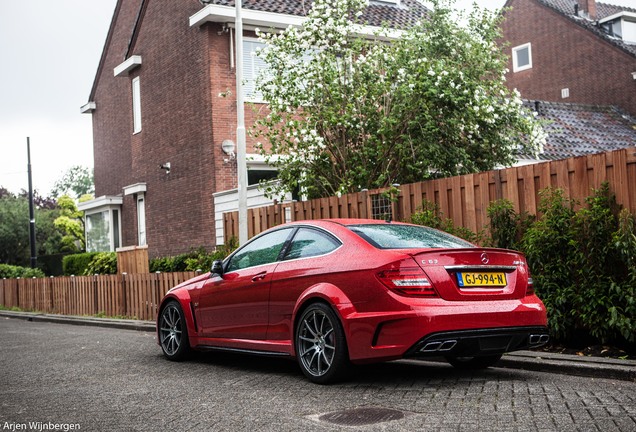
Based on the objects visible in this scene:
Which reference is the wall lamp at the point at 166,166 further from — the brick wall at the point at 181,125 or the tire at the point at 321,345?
the tire at the point at 321,345

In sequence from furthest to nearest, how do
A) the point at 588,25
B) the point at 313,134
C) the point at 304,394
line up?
1. the point at 588,25
2. the point at 313,134
3. the point at 304,394

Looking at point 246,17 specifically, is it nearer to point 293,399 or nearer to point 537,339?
point 537,339

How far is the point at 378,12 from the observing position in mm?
26734

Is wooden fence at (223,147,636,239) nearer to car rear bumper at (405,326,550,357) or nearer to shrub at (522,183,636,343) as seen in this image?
shrub at (522,183,636,343)

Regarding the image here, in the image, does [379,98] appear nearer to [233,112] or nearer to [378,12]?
[233,112]

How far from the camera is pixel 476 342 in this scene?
276 inches

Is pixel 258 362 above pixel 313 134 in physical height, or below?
below

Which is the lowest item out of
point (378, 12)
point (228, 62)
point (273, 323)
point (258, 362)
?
point (258, 362)

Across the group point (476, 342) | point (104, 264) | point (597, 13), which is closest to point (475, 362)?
point (476, 342)

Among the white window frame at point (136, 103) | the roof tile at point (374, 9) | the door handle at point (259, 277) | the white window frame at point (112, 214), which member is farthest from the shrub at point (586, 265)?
the white window frame at point (112, 214)

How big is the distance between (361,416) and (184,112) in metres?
19.3

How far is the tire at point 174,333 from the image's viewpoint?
9.80 m

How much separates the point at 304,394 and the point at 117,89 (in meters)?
28.3

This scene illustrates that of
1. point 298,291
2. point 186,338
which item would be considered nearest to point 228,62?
point 186,338
